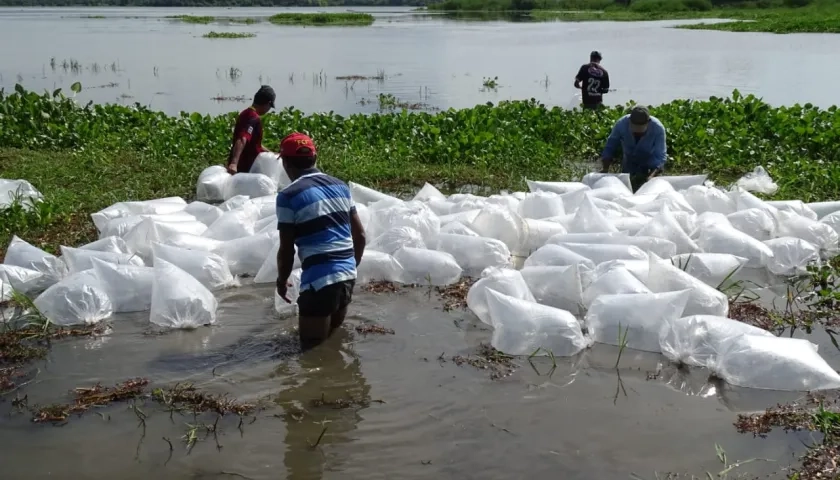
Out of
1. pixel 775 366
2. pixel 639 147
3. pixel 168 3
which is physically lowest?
pixel 775 366

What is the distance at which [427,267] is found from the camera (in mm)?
4871

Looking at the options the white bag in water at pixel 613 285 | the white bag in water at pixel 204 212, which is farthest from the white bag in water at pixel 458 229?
the white bag in water at pixel 204 212

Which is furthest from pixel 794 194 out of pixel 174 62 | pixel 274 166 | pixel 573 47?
pixel 573 47

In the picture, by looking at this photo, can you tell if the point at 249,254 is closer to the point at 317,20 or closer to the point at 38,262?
the point at 38,262

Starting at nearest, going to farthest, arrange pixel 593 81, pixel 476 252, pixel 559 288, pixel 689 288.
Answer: pixel 689 288, pixel 559 288, pixel 476 252, pixel 593 81

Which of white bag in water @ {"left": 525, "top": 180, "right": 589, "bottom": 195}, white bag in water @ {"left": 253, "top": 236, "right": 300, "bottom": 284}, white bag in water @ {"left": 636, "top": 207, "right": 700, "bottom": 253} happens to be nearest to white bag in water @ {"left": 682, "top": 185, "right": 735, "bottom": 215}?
white bag in water @ {"left": 636, "top": 207, "right": 700, "bottom": 253}

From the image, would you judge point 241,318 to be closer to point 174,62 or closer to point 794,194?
point 794,194

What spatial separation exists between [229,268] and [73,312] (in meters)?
1.05

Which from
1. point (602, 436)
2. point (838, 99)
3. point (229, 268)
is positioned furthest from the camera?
point (838, 99)

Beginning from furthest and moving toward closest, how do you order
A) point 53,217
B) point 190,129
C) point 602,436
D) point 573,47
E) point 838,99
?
point 573,47, point 838,99, point 190,129, point 53,217, point 602,436

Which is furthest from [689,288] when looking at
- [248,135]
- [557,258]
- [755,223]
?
[248,135]

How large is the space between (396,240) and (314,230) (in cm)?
137

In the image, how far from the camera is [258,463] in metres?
2.97

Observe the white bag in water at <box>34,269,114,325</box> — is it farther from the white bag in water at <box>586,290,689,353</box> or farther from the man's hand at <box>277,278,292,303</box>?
the white bag in water at <box>586,290,689,353</box>
